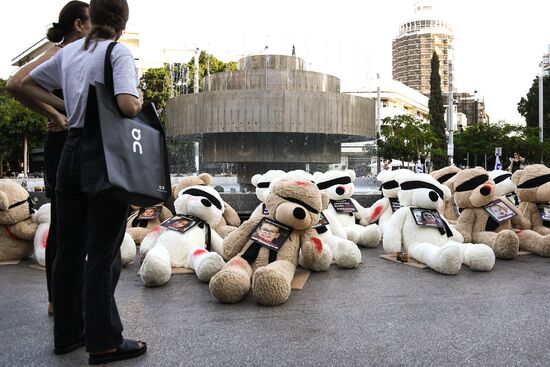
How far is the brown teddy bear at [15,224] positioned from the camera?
5.51 metres

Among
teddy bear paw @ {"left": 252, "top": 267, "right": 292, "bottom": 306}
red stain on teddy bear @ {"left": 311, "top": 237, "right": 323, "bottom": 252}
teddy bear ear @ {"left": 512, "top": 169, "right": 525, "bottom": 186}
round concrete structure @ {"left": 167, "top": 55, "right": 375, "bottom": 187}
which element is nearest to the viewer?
teddy bear paw @ {"left": 252, "top": 267, "right": 292, "bottom": 306}

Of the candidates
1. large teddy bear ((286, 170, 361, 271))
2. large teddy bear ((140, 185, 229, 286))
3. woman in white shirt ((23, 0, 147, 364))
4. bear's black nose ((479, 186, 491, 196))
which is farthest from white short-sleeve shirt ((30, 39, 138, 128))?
bear's black nose ((479, 186, 491, 196))

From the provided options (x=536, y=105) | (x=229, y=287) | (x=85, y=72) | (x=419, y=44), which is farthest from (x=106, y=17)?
(x=419, y=44)

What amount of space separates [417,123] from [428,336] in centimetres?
3770

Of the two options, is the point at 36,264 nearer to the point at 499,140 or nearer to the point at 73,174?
the point at 73,174

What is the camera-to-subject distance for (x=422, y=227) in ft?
18.4

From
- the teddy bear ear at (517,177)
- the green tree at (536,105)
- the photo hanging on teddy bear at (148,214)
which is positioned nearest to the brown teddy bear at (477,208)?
the teddy bear ear at (517,177)

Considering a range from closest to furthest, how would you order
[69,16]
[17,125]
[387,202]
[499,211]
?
[69,16], [499,211], [387,202], [17,125]

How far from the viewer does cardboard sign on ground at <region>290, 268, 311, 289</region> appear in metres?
4.32

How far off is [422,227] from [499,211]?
3.86ft

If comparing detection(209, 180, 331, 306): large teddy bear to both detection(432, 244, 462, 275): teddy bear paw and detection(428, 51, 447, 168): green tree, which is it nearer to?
detection(432, 244, 462, 275): teddy bear paw

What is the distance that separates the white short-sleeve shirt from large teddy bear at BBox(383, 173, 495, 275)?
3.62 metres

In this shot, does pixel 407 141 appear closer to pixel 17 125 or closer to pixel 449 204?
pixel 17 125

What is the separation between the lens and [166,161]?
103 inches
